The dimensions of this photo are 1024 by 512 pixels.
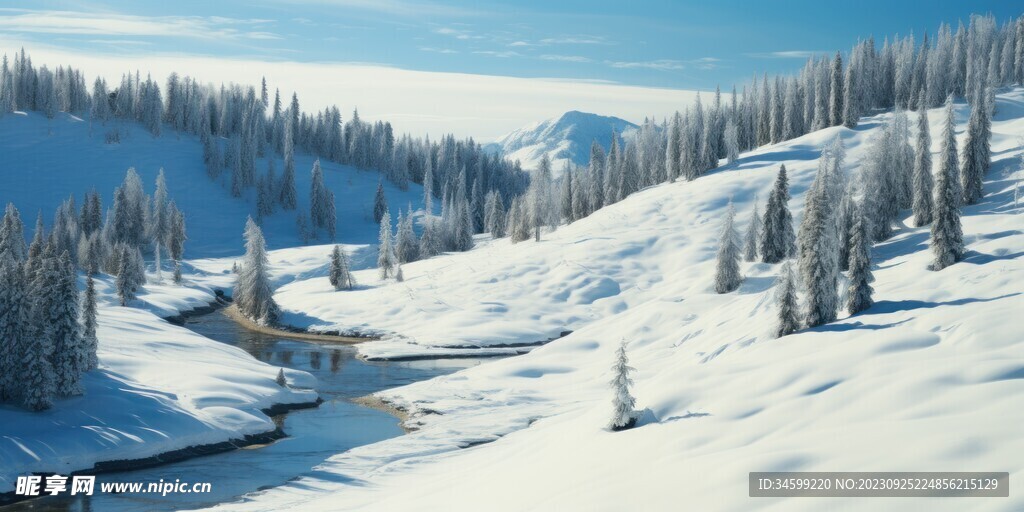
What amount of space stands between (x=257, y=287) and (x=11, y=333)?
154ft

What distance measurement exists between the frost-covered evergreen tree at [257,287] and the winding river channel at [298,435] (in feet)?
30.2

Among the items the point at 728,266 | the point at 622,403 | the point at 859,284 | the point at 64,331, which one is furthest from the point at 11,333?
the point at 728,266

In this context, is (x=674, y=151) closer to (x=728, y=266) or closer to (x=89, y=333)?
(x=728, y=266)

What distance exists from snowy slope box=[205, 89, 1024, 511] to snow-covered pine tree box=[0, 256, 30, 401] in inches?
634

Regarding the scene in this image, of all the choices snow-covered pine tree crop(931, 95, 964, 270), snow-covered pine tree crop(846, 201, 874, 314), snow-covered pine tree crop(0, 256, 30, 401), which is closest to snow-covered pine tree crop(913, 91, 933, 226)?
snow-covered pine tree crop(931, 95, 964, 270)

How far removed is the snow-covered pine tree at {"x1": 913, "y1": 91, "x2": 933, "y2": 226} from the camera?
6662 cm

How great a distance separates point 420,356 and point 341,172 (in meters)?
123

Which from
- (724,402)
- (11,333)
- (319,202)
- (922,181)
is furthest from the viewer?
(319,202)

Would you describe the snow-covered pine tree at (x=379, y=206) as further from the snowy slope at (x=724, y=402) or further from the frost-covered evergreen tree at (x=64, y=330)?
the frost-covered evergreen tree at (x=64, y=330)

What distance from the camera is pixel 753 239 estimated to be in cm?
7688

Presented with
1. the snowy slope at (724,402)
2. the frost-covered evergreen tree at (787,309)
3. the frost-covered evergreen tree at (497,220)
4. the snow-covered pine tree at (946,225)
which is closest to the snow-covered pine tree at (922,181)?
the snowy slope at (724,402)

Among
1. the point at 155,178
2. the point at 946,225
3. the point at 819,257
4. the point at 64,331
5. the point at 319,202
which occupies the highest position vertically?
the point at 946,225

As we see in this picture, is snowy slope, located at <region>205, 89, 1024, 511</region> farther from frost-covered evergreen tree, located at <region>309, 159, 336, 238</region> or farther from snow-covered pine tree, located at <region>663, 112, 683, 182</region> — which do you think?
frost-covered evergreen tree, located at <region>309, 159, 336, 238</region>

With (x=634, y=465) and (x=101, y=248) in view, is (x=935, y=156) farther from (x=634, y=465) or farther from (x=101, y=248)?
(x=101, y=248)
